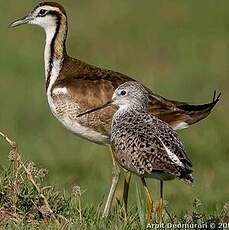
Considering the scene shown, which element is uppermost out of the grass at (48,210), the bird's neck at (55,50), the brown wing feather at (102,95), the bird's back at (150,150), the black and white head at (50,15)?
the black and white head at (50,15)

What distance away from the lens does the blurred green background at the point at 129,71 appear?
1259cm

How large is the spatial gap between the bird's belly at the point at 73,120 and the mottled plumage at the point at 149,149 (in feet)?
4.98

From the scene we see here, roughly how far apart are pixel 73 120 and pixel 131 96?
4.12ft

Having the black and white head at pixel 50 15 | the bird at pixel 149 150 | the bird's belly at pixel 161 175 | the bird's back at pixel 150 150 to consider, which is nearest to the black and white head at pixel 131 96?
the bird at pixel 149 150

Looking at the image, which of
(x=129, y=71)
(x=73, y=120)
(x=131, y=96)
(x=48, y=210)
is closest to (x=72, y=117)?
(x=73, y=120)

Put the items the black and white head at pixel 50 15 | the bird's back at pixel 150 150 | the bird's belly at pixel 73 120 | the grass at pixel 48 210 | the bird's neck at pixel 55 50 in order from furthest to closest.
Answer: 1. the black and white head at pixel 50 15
2. the bird's neck at pixel 55 50
3. the bird's belly at pixel 73 120
4. the grass at pixel 48 210
5. the bird's back at pixel 150 150

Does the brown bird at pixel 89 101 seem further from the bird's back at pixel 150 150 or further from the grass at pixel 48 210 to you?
the bird's back at pixel 150 150

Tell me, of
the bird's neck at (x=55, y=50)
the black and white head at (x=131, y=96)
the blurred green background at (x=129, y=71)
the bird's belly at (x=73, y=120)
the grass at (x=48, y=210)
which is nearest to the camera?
the grass at (x=48, y=210)

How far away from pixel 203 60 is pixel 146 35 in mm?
1495

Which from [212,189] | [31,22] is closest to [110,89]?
[31,22]

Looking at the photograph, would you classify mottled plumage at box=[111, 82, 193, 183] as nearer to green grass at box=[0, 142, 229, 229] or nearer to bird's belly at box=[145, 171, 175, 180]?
bird's belly at box=[145, 171, 175, 180]

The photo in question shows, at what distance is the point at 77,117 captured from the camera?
9.24 m

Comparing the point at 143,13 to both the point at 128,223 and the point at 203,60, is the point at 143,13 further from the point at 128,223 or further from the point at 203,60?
the point at 128,223

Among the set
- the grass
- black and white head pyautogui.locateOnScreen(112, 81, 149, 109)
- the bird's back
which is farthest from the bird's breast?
the bird's back
